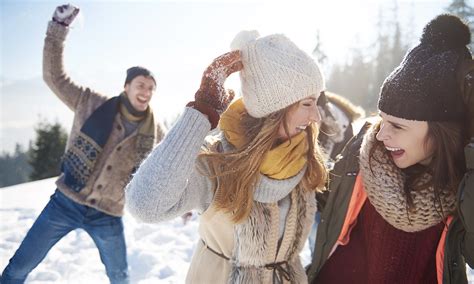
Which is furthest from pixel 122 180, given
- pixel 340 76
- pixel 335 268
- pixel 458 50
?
pixel 340 76

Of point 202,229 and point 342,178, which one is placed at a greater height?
point 342,178

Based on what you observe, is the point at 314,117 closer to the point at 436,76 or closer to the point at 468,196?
the point at 436,76

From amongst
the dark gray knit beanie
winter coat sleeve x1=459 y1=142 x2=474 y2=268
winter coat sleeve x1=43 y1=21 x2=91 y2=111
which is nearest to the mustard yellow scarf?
the dark gray knit beanie

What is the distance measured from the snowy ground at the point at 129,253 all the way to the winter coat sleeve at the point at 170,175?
2.78 metres

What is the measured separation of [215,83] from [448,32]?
1101 millimetres

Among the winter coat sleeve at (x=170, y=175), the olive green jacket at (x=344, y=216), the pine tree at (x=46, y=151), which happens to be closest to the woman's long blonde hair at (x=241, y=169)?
the winter coat sleeve at (x=170, y=175)

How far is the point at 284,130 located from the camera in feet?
6.31

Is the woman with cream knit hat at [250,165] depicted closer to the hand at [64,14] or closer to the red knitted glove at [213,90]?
the red knitted glove at [213,90]

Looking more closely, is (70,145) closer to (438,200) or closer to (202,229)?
(202,229)

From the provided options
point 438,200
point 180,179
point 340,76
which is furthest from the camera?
point 340,76

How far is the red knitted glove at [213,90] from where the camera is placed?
1644 mm

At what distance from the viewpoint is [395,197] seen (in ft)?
5.99

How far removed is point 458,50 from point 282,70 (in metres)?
0.81

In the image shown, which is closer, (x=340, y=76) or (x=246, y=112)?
(x=246, y=112)
